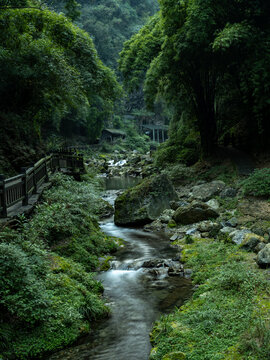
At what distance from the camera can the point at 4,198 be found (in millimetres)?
7008

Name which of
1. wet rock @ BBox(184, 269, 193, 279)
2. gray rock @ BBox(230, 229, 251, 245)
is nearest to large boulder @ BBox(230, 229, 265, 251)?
gray rock @ BBox(230, 229, 251, 245)

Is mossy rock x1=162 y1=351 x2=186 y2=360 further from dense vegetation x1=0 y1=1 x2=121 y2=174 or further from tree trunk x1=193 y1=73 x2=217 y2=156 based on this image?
tree trunk x1=193 y1=73 x2=217 y2=156

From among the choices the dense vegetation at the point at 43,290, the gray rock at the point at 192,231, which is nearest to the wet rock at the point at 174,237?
the gray rock at the point at 192,231

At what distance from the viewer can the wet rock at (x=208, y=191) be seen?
1383cm

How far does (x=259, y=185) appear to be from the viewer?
38.5 ft

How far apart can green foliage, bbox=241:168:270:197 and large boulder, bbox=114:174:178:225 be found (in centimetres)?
338

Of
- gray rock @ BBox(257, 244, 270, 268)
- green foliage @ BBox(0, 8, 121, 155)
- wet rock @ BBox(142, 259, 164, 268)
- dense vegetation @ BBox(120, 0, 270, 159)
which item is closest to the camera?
gray rock @ BBox(257, 244, 270, 268)

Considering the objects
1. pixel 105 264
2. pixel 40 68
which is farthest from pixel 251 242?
pixel 40 68

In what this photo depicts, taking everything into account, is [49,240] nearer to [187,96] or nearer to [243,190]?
[243,190]

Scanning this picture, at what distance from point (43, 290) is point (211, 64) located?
14.5m

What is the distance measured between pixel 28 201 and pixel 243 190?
26.8 feet

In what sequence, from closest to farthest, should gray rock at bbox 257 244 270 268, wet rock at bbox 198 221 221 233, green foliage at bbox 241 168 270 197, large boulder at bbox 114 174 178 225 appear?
gray rock at bbox 257 244 270 268 → wet rock at bbox 198 221 221 233 → green foliage at bbox 241 168 270 197 → large boulder at bbox 114 174 178 225

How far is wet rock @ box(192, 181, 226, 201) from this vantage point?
13828mm

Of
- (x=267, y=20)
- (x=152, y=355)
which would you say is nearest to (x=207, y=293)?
(x=152, y=355)
